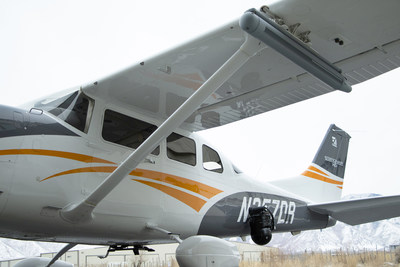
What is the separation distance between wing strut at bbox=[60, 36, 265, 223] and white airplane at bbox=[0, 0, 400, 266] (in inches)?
0.4

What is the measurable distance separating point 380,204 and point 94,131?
426 centimetres

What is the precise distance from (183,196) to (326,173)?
181 inches

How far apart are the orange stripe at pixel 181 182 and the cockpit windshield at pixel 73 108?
817 millimetres

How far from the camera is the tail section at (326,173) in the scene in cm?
797

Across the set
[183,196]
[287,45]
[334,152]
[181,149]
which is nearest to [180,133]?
[181,149]

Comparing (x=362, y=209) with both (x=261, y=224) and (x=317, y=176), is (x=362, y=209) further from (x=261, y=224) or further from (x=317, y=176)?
(x=317, y=176)

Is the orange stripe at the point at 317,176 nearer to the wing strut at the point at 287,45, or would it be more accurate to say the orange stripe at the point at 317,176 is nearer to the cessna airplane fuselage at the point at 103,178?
the cessna airplane fuselage at the point at 103,178

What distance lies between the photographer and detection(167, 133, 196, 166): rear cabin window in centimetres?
512

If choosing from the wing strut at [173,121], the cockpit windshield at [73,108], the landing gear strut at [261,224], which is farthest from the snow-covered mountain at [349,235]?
the wing strut at [173,121]

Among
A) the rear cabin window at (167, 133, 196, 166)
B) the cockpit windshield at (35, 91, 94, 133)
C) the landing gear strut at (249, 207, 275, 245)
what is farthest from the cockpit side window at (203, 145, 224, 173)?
the cockpit windshield at (35, 91, 94, 133)

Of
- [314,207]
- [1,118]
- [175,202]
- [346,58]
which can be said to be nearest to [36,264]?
[175,202]

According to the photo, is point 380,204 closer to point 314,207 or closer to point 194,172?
point 314,207

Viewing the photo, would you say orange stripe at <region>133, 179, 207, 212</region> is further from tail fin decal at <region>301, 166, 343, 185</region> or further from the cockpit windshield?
tail fin decal at <region>301, 166, 343, 185</region>

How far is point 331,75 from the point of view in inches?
157
